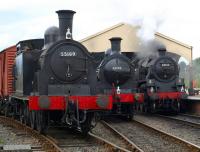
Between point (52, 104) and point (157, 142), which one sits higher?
point (52, 104)

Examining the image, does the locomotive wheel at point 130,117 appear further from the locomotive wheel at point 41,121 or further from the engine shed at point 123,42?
the engine shed at point 123,42

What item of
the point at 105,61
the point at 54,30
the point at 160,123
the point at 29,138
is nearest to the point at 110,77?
the point at 105,61

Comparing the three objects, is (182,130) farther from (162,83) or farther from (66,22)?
(162,83)

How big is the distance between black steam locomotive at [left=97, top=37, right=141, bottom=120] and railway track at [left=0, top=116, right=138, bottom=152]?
3.90 m

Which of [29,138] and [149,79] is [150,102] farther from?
[29,138]

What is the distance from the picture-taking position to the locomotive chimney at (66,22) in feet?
37.0

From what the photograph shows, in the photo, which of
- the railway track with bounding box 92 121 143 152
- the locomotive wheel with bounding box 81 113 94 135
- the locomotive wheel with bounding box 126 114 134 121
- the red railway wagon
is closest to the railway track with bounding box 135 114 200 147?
the locomotive wheel with bounding box 126 114 134 121

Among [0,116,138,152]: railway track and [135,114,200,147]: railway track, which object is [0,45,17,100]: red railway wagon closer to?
[0,116,138,152]: railway track

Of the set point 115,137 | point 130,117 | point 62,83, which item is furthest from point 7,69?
point 115,137

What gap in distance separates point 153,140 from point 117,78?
5.75 m

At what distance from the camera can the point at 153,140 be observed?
419 inches

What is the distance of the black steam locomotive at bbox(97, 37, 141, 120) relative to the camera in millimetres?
16109

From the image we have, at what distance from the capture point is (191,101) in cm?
2017

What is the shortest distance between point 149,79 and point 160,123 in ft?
13.1
